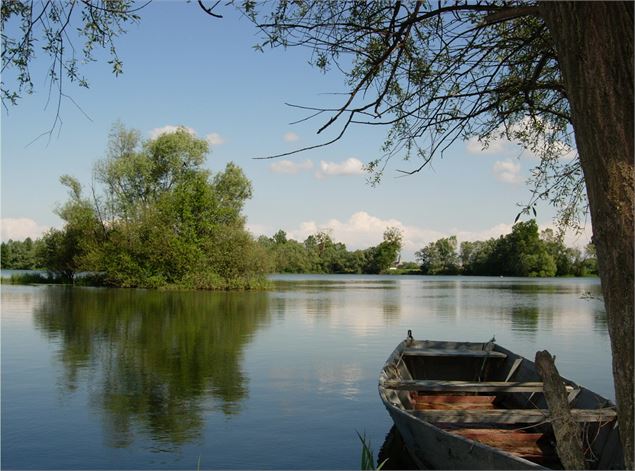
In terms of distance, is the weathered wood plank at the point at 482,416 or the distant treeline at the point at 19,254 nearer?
the weathered wood plank at the point at 482,416

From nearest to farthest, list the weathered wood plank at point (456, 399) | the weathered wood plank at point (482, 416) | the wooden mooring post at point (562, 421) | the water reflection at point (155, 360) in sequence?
the wooden mooring post at point (562, 421) < the weathered wood plank at point (482, 416) < the weathered wood plank at point (456, 399) < the water reflection at point (155, 360)

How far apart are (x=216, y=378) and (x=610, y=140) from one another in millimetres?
10052

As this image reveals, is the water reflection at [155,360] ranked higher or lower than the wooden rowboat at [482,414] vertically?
lower

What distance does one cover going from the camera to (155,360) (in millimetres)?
13602

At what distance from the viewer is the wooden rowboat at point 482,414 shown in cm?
507

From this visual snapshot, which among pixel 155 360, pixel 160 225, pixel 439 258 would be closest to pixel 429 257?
pixel 439 258

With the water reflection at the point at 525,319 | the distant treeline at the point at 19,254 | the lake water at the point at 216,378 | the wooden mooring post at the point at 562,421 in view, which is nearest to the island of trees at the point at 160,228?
the water reflection at the point at 525,319

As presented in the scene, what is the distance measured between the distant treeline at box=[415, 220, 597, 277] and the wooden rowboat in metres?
66.4

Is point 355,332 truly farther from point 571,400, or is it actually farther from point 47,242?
point 47,242

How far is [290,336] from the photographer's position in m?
17.5

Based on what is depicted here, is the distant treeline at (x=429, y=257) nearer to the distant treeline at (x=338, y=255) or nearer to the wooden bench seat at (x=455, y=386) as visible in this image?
the distant treeline at (x=338, y=255)

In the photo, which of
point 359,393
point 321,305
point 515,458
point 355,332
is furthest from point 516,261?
point 515,458

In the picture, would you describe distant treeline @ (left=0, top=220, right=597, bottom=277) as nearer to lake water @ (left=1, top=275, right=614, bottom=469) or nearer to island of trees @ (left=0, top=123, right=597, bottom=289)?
island of trees @ (left=0, top=123, right=597, bottom=289)

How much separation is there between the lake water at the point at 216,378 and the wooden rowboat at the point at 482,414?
1.04m
